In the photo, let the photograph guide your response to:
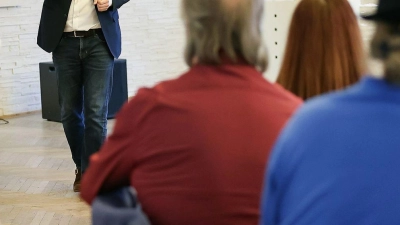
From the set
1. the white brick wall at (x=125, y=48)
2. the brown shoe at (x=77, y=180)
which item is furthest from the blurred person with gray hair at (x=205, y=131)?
the white brick wall at (x=125, y=48)

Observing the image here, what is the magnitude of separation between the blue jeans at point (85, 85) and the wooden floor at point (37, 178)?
0.94ft

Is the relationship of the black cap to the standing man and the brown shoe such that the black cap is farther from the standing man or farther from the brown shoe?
the brown shoe

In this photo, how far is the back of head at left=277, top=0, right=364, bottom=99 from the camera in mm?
1939

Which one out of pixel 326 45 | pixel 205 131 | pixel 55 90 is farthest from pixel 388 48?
pixel 55 90

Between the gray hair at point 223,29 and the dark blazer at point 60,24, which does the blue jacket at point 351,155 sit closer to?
the gray hair at point 223,29

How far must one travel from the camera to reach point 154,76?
24.1 ft

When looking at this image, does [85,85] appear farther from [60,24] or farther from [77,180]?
[77,180]

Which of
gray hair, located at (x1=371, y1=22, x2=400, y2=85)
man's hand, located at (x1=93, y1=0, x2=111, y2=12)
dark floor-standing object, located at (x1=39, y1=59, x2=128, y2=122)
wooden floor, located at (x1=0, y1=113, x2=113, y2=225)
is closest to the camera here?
gray hair, located at (x1=371, y1=22, x2=400, y2=85)

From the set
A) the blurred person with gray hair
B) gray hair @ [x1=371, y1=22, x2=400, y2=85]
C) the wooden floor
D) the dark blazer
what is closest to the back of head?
the blurred person with gray hair

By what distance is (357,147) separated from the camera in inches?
41.4

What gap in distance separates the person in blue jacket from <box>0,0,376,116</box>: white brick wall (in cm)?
494

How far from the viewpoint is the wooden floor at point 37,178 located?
3459mm

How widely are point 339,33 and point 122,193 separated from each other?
0.80 metres

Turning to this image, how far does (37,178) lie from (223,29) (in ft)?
9.53
